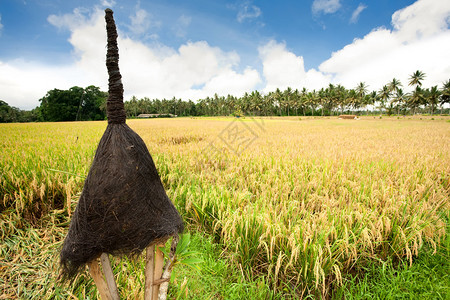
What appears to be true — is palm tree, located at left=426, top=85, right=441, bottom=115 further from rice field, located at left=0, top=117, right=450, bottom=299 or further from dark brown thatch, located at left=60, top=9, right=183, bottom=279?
dark brown thatch, located at left=60, top=9, right=183, bottom=279

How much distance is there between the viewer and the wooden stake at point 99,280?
0.91 meters

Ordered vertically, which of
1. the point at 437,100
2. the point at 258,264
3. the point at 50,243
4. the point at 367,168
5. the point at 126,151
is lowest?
the point at 258,264

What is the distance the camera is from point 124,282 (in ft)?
5.58

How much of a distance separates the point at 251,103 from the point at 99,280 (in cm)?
8486

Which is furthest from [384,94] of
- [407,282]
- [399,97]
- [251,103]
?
[407,282]

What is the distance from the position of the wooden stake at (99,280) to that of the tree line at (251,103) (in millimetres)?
31050

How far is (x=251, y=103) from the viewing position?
8206cm

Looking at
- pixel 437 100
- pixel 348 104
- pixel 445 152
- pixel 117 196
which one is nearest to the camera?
pixel 117 196

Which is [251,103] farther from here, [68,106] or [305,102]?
[68,106]

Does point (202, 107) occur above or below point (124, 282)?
above

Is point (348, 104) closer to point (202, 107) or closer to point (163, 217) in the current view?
point (202, 107)

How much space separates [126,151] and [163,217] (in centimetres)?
38

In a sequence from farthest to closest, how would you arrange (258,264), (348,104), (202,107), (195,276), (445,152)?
(202,107)
(348,104)
(445,152)
(258,264)
(195,276)

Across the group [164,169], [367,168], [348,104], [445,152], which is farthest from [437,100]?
[164,169]
